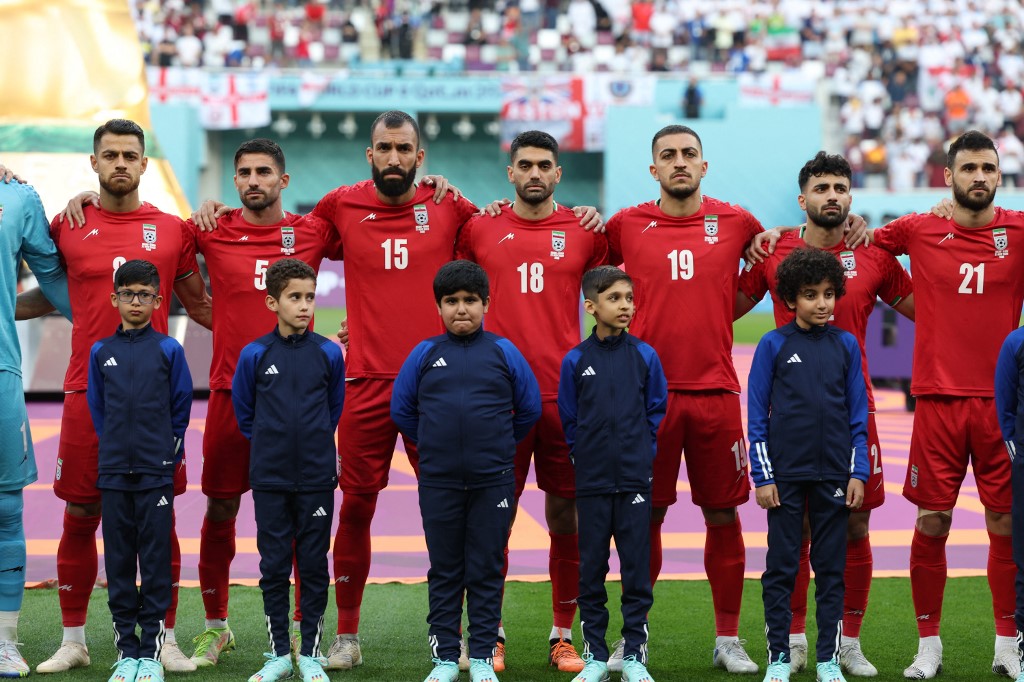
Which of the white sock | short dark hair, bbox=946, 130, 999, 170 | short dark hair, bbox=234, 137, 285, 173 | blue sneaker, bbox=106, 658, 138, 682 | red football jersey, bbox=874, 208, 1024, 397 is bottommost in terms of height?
the white sock

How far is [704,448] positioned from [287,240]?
2.23 meters

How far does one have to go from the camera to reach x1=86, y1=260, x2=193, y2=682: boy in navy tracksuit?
16.9 ft

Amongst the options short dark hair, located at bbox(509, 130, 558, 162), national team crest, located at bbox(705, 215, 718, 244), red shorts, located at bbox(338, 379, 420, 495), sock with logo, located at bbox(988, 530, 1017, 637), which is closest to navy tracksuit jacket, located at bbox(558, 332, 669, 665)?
national team crest, located at bbox(705, 215, 718, 244)

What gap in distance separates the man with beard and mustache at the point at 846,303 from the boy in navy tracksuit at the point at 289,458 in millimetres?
2139

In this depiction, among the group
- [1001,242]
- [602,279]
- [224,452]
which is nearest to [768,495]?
[602,279]

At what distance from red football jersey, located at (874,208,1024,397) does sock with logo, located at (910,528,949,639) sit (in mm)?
723

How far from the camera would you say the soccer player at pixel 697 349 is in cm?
559

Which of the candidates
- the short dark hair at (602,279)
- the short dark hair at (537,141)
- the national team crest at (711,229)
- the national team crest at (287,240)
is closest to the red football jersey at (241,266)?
the national team crest at (287,240)

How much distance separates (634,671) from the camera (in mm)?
5059

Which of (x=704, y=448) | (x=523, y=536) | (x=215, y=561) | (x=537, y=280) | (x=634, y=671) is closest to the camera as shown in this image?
(x=634, y=671)

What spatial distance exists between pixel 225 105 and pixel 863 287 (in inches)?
1057

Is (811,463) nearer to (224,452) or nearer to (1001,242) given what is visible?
(1001,242)

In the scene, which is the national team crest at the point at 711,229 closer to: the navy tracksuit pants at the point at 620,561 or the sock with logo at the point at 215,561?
the navy tracksuit pants at the point at 620,561

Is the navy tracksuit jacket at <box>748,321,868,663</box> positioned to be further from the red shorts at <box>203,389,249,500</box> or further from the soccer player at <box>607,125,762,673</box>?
the red shorts at <box>203,389,249,500</box>
